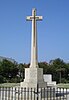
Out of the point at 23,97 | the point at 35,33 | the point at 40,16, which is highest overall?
the point at 40,16

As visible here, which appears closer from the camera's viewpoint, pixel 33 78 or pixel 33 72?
pixel 33 78

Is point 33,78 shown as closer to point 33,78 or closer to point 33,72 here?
point 33,78

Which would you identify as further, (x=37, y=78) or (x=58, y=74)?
(x=58, y=74)

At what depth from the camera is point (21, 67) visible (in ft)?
227

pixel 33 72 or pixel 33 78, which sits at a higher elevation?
pixel 33 72

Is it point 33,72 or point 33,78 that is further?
point 33,72

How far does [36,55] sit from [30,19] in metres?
3.08

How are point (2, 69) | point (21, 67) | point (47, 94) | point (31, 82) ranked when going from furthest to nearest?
point (21, 67), point (2, 69), point (31, 82), point (47, 94)

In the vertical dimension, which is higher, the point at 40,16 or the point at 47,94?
the point at 40,16

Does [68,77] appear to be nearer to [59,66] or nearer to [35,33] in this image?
[59,66]

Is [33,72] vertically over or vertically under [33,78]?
over

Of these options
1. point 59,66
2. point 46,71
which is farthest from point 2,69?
point 59,66

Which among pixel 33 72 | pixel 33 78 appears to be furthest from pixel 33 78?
pixel 33 72

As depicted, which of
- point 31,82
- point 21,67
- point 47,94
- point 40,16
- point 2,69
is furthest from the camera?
point 21,67
